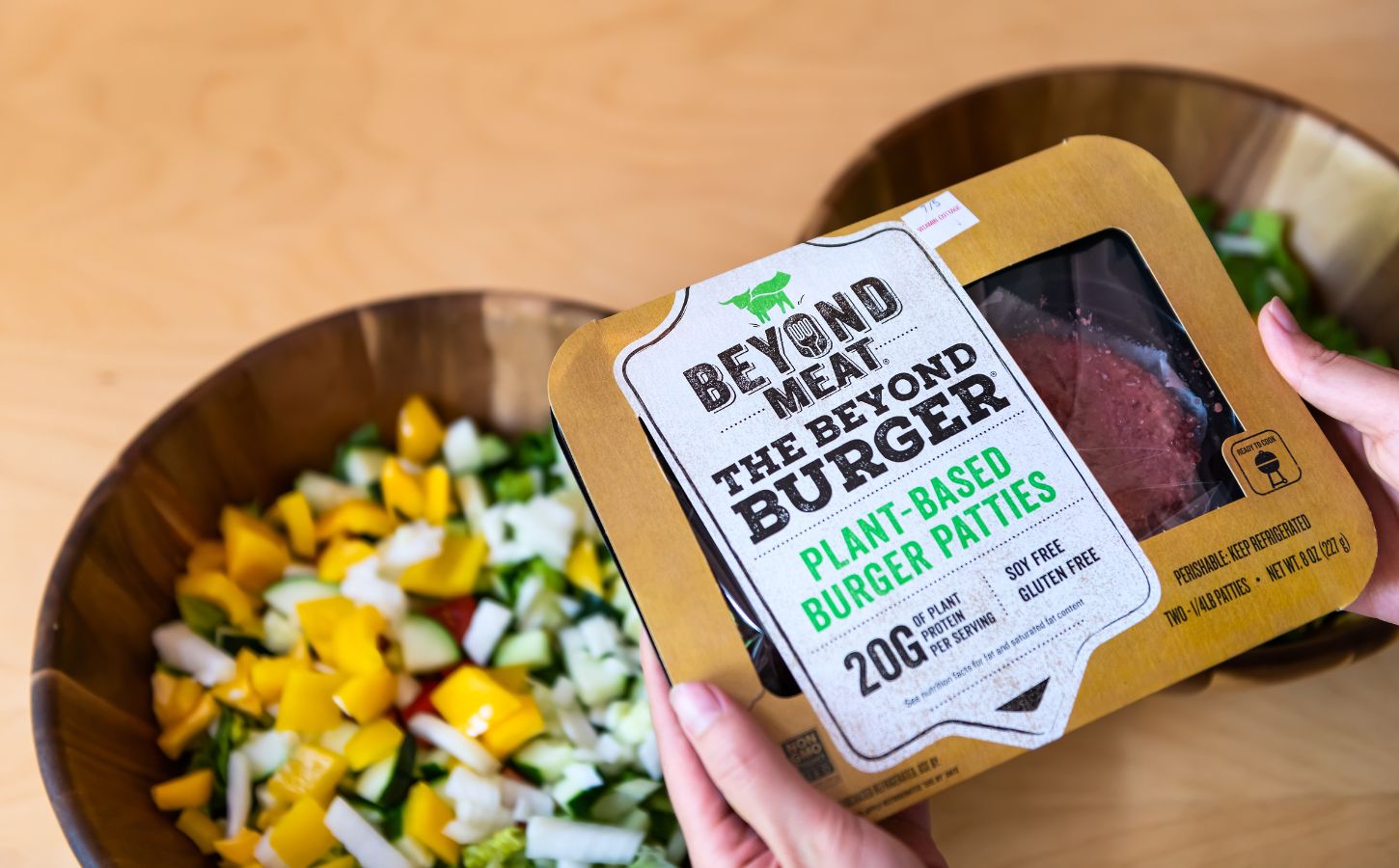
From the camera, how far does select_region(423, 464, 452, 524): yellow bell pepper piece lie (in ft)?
3.43

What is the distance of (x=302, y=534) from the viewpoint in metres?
1.04

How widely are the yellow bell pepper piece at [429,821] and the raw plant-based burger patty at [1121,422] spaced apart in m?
0.63

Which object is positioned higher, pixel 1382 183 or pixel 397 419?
pixel 1382 183

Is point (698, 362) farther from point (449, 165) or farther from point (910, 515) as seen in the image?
point (449, 165)

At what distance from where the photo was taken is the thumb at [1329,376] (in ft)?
2.53

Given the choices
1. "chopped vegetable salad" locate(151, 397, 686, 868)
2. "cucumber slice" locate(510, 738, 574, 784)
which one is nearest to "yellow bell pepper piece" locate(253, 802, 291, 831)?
"chopped vegetable salad" locate(151, 397, 686, 868)

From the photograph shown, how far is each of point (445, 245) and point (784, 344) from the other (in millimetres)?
697

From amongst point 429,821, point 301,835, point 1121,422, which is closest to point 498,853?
point 429,821

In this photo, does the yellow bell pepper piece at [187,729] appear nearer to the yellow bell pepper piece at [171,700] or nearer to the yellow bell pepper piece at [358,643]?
the yellow bell pepper piece at [171,700]

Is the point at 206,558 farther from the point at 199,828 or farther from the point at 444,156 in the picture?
the point at 444,156

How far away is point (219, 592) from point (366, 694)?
0.20 metres

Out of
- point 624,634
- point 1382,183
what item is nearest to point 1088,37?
point 1382,183

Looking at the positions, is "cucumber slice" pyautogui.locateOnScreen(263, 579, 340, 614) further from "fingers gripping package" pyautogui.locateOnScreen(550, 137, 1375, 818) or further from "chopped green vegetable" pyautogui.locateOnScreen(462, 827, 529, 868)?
"fingers gripping package" pyautogui.locateOnScreen(550, 137, 1375, 818)

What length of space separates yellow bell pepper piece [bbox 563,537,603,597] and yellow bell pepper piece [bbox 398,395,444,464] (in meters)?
0.20
